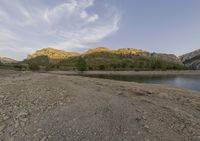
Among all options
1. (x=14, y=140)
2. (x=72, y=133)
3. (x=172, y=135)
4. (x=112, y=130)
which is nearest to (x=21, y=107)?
(x=14, y=140)

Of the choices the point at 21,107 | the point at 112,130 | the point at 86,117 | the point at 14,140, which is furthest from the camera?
the point at 21,107

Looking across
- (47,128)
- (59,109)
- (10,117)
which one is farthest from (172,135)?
(10,117)

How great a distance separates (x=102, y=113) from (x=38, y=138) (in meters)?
3.27

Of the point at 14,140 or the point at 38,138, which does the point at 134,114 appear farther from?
the point at 14,140

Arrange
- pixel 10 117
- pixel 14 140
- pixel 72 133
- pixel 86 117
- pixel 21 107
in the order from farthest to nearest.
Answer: pixel 21 107, pixel 86 117, pixel 10 117, pixel 72 133, pixel 14 140

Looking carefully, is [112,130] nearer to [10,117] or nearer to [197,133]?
[197,133]

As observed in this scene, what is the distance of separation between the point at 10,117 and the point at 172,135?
623cm

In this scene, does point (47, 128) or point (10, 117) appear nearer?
point (47, 128)

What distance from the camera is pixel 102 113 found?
25.2 feet

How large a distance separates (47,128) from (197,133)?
18.2 ft

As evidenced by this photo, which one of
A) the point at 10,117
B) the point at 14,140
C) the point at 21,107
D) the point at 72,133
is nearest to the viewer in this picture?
the point at 14,140

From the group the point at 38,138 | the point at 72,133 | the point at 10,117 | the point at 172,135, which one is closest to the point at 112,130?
the point at 72,133

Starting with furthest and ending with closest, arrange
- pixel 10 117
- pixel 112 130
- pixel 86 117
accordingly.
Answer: pixel 86 117
pixel 10 117
pixel 112 130

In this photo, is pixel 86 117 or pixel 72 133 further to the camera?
pixel 86 117
